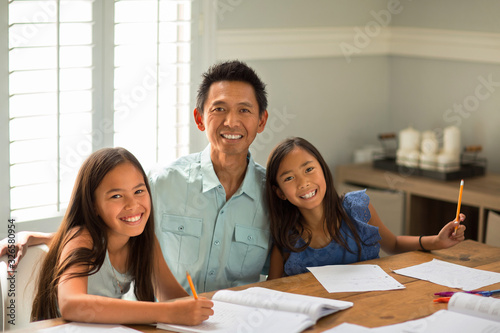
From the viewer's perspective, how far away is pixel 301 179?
2.01 metres

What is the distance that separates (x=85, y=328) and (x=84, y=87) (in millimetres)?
1457

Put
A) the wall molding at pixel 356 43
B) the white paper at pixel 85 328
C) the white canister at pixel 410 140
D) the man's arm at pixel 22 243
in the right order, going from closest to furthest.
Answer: the white paper at pixel 85 328 → the man's arm at pixel 22 243 → the wall molding at pixel 356 43 → the white canister at pixel 410 140

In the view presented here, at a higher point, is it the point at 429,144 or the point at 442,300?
the point at 429,144

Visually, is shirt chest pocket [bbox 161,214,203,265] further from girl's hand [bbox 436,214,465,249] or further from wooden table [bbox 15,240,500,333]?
girl's hand [bbox 436,214,465,249]

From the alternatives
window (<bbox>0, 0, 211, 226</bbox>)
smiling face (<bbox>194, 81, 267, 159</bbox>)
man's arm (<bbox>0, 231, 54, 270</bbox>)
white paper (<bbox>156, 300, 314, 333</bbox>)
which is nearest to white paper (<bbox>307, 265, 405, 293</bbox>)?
white paper (<bbox>156, 300, 314, 333</bbox>)

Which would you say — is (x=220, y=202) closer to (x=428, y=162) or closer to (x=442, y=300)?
(x=442, y=300)

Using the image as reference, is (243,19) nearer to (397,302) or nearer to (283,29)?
(283,29)

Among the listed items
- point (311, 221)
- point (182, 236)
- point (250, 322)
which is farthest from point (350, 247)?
point (250, 322)

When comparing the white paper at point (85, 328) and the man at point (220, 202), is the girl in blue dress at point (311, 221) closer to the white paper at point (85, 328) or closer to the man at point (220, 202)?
the man at point (220, 202)

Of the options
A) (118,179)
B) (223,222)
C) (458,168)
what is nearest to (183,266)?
(223,222)

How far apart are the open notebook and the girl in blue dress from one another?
15.0 inches

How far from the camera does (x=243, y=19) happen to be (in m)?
3.14

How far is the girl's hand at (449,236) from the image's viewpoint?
2.02 meters

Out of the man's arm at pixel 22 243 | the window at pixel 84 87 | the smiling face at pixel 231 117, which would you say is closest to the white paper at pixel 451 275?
the smiling face at pixel 231 117
